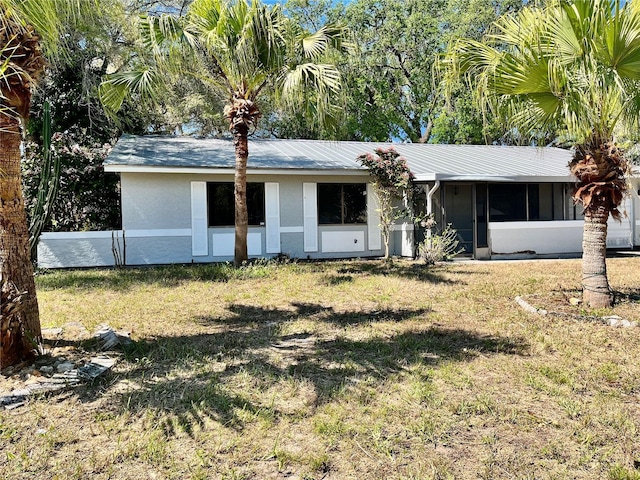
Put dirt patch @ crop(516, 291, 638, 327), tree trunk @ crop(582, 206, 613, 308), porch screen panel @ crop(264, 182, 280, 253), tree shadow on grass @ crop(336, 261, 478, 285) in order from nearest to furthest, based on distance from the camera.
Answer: dirt patch @ crop(516, 291, 638, 327) → tree trunk @ crop(582, 206, 613, 308) → tree shadow on grass @ crop(336, 261, 478, 285) → porch screen panel @ crop(264, 182, 280, 253)

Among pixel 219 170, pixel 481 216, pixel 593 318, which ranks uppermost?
pixel 219 170

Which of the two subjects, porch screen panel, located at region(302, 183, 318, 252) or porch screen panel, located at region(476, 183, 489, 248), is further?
porch screen panel, located at region(476, 183, 489, 248)

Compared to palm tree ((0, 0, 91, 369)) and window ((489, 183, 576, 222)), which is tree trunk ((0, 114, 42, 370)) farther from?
window ((489, 183, 576, 222))

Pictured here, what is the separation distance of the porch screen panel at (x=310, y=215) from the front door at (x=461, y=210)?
427cm

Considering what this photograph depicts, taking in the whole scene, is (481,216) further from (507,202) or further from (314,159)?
(314,159)

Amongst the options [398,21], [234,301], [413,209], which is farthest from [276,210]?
[398,21]

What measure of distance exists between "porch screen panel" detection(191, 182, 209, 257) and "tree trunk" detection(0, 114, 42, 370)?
28.0ft

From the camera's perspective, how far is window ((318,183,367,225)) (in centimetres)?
1428

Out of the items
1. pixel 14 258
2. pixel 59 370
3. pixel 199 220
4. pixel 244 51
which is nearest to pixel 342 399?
pixel 59 370

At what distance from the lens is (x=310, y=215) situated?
14.0m

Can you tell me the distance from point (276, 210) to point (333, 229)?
1.88m

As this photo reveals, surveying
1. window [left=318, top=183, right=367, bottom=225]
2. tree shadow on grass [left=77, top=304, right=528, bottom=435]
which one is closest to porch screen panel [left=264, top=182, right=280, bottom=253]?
window [left=318, top=183, right=367, bottom=225]

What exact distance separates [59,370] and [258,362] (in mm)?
1906

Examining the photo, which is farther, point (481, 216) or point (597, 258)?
point (481, 216)
